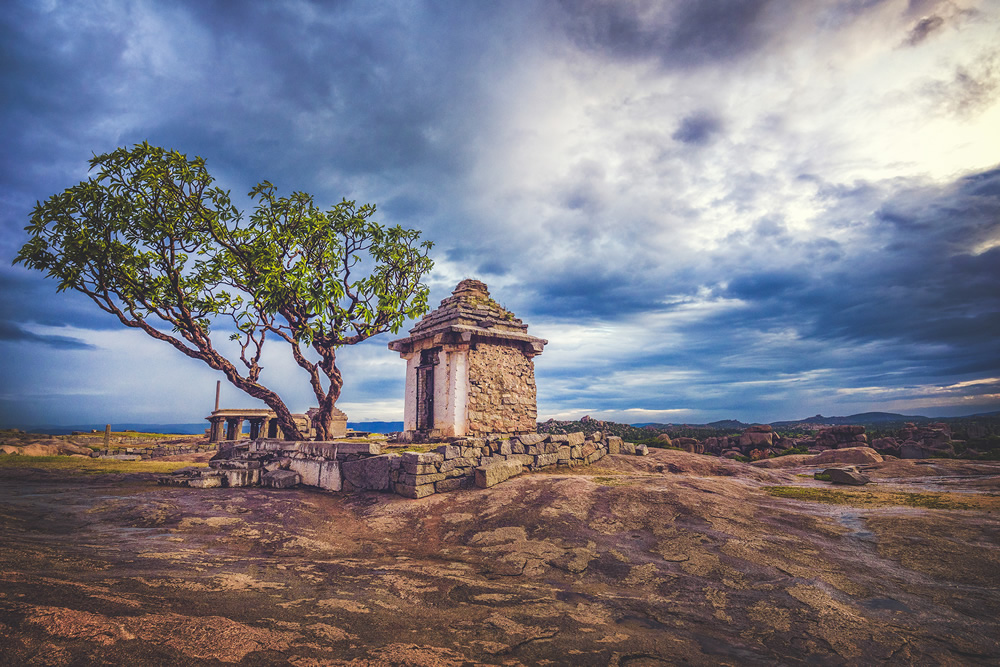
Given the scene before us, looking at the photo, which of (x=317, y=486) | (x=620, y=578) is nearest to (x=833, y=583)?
(x=620, y=578)

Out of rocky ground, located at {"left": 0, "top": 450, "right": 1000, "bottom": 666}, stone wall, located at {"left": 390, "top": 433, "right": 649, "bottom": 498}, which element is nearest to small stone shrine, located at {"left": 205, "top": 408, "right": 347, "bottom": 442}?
Result: stone wall, located at {"left": 390, "top": 433, "right": 649, "bottom": 498}

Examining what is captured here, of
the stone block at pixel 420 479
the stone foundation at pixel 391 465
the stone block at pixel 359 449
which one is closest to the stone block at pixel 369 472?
the stone foundation at pixel 391 465

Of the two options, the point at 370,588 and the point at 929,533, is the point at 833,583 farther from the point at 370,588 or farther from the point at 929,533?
the point at 370,588

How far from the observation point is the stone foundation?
1011cm

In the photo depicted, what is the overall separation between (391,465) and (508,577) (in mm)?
5531

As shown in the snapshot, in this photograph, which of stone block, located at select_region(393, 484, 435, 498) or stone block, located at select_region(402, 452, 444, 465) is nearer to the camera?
stone block, located at select_region(393, 484, 435, 498)

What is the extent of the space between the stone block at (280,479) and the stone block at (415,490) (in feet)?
11.2

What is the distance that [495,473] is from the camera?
10375 mm

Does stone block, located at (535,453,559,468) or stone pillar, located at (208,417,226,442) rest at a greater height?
stone block, located at (535,453,559,468)

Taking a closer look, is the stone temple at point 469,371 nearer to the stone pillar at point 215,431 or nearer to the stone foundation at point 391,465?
the stone foundation at point 391,465

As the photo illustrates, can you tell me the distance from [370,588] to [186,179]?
13.2 meters

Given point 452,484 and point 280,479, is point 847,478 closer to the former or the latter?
point 452,484

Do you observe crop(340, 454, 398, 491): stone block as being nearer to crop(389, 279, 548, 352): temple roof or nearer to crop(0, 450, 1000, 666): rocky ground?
crop(0, 450, 1000, 666): rocky ground

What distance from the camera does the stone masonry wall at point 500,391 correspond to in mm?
16516
